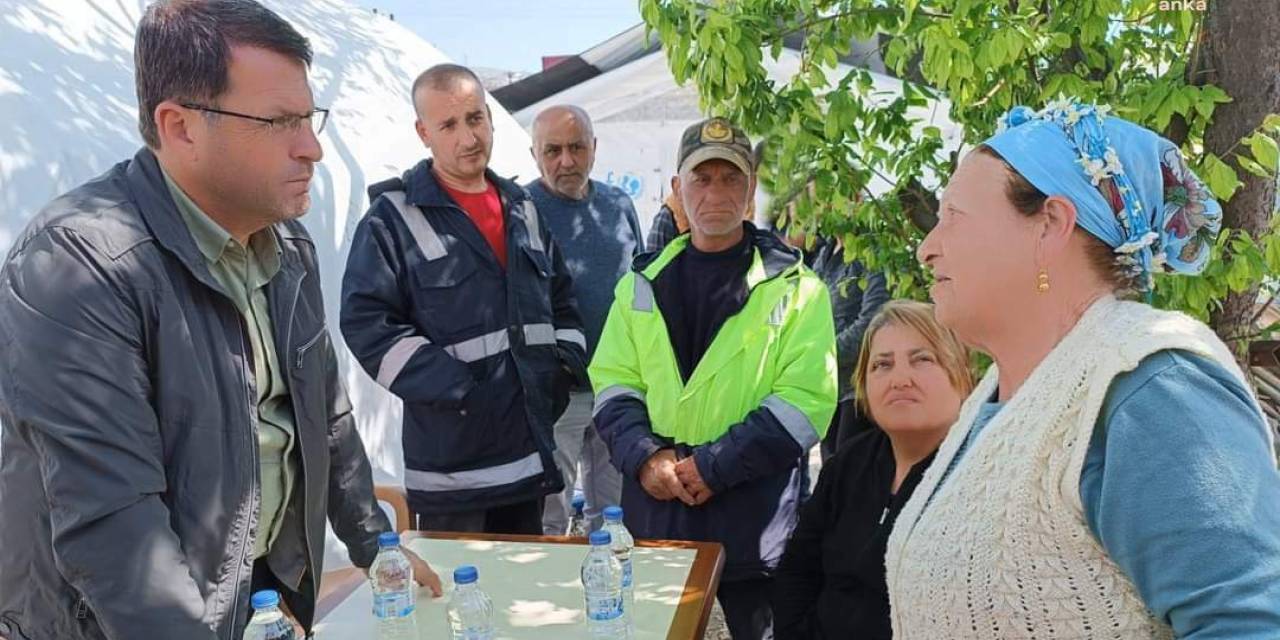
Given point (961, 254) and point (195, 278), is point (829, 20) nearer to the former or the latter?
point (961, 254)

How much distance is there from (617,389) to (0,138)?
2419 millimetres

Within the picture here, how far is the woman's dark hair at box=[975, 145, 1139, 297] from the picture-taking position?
1.40 m

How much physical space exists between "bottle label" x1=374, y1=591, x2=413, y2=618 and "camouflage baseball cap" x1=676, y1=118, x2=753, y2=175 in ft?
5.59

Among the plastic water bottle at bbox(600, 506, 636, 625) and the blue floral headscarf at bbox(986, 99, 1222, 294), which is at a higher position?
the blue floral headscarf at bbox(986, 99, 1222, 294)

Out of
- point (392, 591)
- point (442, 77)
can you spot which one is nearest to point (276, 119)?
point (392, 591)

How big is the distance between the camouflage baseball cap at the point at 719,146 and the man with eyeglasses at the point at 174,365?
1564 mm

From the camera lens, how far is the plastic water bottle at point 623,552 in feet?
7.19

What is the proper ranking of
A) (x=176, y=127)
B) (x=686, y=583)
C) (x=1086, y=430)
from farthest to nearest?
(x=686, y=583), (x=176, y=127), (x=1086, y=430)

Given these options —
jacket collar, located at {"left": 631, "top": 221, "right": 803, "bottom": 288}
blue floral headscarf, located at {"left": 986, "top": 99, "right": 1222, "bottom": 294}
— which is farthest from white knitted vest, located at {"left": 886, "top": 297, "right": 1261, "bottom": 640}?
jacket collar, located at {"left": 631, "top": 221, "right": 803, "bottom": 288}

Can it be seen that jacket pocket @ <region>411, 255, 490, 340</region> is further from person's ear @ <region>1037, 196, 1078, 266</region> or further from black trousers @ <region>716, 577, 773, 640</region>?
person's ear @ <region>1037, 196, 1078, 266</region>

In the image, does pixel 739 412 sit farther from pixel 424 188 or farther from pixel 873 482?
pixel 424 188

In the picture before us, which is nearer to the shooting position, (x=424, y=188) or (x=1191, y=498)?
(x=1191, y=498)

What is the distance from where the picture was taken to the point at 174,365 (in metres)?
1.62

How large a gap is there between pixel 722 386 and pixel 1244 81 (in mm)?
1648
